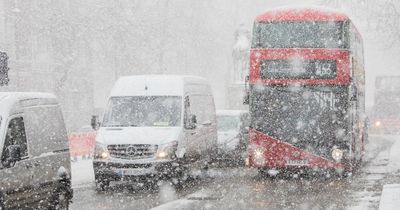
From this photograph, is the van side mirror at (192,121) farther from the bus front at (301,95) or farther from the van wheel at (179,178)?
the bus front at (301,95)

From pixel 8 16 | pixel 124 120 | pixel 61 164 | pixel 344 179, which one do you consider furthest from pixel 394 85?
pixel 61 164

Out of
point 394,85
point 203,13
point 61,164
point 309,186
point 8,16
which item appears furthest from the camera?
point 203,13

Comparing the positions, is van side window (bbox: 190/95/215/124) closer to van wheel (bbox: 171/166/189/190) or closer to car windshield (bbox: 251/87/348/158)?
car windshield (bbox: 251/87/348/158)

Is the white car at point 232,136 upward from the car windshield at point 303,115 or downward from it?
downward

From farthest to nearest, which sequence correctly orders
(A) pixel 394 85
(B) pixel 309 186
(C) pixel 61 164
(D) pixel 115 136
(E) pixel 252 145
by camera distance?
(A) pixel 394 85 < (E) pixel 252 145 < (B) pixel 309 186 < (D) pixel 115 136 < (C) pixel 61 164

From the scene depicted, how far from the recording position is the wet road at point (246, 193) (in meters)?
13.3

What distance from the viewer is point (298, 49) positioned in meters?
17.9

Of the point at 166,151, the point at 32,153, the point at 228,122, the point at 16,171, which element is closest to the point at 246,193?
the point at 166,151

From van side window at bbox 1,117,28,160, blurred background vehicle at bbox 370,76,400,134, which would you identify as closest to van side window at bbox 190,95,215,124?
van side window at bbox 1,117,28,160

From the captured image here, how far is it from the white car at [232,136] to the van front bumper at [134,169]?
738cm

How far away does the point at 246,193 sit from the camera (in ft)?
50.5

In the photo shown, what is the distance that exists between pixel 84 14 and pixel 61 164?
115 feet

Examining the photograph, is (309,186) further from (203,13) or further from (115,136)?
(203,13)

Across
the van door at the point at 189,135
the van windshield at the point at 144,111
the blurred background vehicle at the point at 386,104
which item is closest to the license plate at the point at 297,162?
the van door at the point at 189,135
